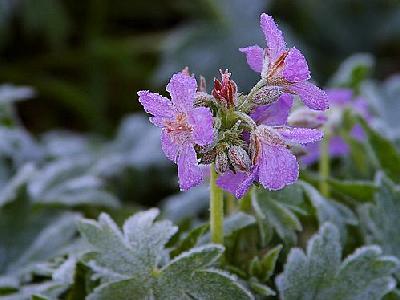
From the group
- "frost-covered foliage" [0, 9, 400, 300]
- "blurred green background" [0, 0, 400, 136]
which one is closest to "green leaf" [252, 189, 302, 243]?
"frost-covered foliage" [0, 9, 400, 300]

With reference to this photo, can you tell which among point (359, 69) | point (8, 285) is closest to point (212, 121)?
point (8, 285)

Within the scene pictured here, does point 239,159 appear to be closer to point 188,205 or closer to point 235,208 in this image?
point 235,208

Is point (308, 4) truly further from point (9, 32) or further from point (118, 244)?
point (118, 244)

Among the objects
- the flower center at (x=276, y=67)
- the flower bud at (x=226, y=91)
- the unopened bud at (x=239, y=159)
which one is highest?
the flower center at (x=276, y=67)

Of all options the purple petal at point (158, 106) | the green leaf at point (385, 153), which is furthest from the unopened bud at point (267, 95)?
the green leaf at point (385, 153)

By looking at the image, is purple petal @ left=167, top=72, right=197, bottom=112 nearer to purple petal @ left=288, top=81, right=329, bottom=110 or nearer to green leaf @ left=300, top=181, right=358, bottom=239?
purple petal @ left=288, top=81, right=329, bottom=110

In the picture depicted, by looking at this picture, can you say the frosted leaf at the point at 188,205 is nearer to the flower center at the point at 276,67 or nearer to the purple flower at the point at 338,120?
the purple flower at the point at 338,120
